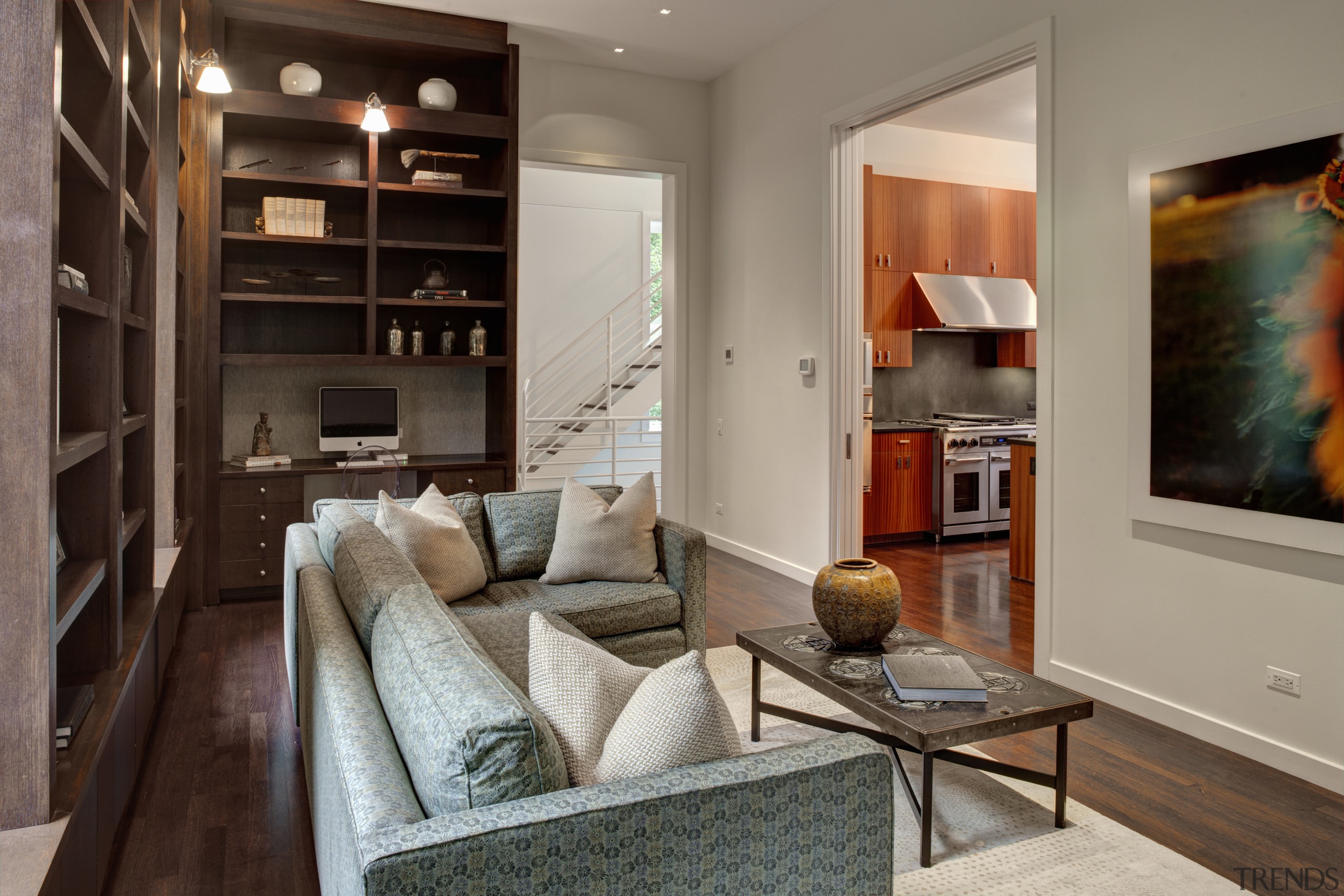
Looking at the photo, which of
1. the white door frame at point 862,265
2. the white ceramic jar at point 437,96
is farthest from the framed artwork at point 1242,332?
the white ceramic jar at point 437,96

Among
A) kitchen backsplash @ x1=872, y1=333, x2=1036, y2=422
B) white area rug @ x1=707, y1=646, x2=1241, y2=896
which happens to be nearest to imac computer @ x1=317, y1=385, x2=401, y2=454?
white area rug @ x1=707, y1=646, x2=1241, y2=896

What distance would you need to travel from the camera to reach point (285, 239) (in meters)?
4.77

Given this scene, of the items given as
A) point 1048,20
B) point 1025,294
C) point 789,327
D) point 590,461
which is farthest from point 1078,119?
point 590,461

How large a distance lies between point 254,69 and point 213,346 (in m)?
1.64

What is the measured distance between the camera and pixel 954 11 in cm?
404

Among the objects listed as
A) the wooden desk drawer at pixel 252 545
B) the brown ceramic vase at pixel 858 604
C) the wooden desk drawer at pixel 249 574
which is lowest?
the wooden desk drawer at pixel 249 574

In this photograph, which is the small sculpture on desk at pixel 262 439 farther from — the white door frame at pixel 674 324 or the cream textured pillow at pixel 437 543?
the white door frame at pixel 674 324

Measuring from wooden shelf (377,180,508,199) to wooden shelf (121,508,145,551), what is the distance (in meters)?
2.55

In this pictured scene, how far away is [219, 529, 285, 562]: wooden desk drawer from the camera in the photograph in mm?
4676

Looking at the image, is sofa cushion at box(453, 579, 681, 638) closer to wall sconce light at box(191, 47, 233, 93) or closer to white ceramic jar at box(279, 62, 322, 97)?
wall sconce light at box(191, 47, 233, 93)

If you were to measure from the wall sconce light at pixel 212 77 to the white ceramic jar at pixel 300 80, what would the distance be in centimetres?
111

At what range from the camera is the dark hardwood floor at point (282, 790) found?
2205 mm

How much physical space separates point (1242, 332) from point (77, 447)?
10.4ft

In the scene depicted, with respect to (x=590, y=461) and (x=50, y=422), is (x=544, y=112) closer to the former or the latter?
(x=590, y=461)
